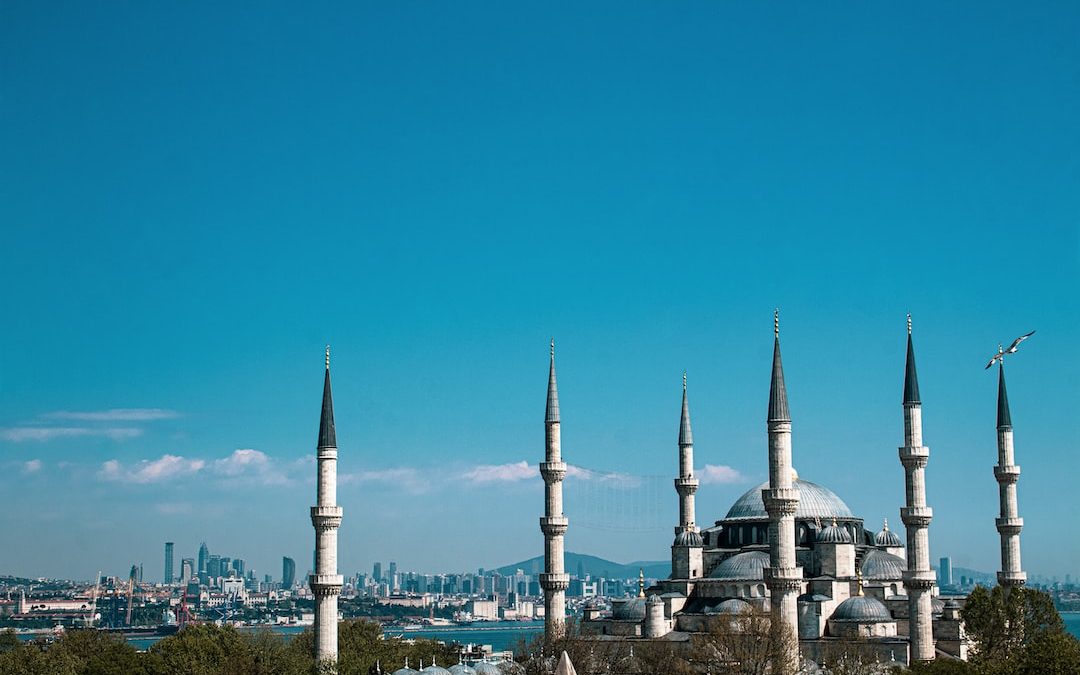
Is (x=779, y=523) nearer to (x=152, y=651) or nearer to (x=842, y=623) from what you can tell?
(x=842, y=623)

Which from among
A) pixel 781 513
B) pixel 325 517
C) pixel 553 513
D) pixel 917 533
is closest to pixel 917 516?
pixel 917 533

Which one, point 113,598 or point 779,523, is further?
point 113,598

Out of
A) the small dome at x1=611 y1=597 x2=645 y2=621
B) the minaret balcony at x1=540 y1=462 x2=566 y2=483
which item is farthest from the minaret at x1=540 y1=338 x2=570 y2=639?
the small dome at x1=611 y1=597 x2=645 y2=621

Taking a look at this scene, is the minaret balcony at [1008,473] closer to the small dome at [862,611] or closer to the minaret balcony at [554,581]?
the small dome at [862,611]

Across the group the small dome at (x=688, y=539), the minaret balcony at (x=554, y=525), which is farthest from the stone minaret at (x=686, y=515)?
the minaret balcony at (x=554, y=525)

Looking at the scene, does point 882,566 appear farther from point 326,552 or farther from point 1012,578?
point 326,552

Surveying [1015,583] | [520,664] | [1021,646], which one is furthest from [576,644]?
[1015,583]
